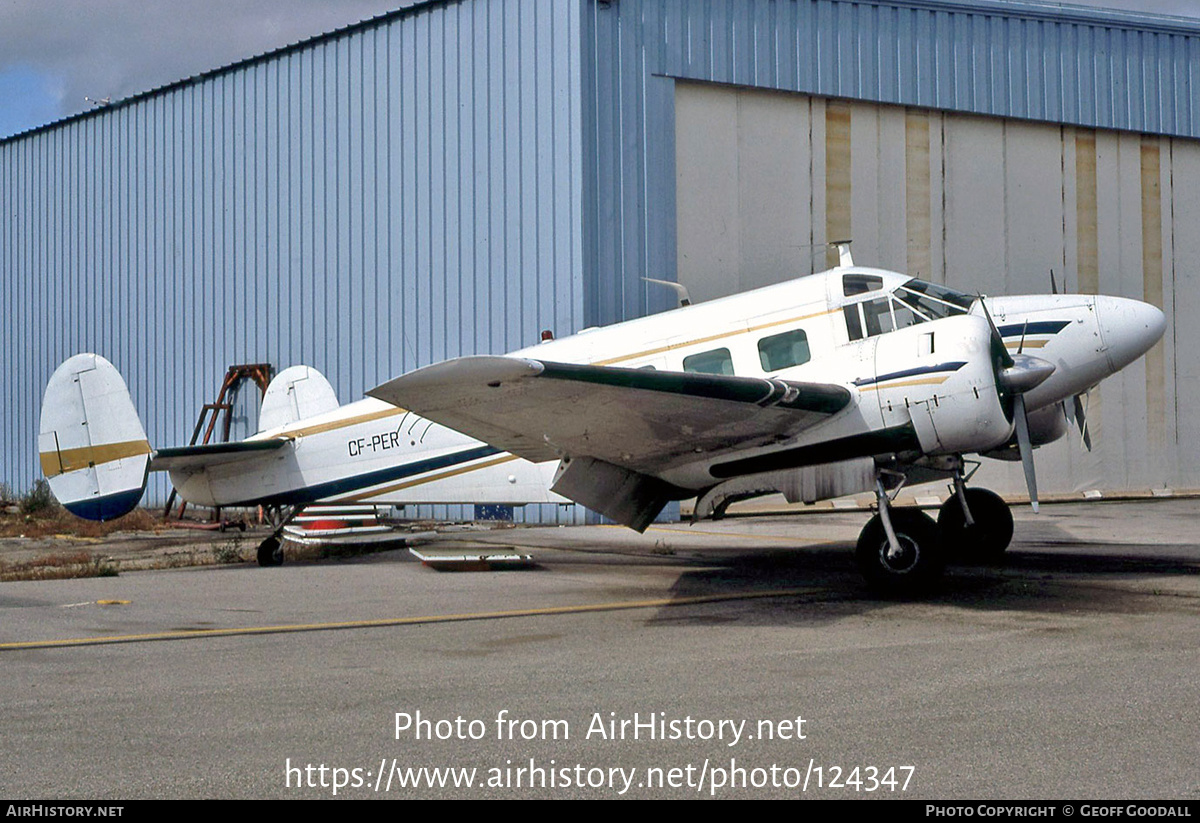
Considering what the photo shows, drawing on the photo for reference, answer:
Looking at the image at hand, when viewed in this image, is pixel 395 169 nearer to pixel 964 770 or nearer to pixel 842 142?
pixel 842 142

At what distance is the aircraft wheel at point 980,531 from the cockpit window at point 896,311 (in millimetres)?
2716

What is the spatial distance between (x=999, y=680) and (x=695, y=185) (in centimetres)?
1452

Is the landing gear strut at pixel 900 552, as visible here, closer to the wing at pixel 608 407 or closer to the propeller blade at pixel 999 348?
the wing at pixel 608 407

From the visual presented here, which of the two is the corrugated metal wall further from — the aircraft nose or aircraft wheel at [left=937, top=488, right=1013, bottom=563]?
the aircraft nose

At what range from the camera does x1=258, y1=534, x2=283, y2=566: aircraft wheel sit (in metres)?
13.1

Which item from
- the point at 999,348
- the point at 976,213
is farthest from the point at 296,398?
the point at 976,213

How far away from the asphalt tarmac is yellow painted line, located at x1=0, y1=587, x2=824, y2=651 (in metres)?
0.05

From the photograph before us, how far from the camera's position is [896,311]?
10.1 metres

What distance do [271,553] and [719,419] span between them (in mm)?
6404

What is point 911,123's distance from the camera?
21.4 m

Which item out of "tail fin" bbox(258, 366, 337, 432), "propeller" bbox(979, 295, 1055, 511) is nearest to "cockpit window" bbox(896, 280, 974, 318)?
"propeller" bbox(979, 295, 1055, 511)

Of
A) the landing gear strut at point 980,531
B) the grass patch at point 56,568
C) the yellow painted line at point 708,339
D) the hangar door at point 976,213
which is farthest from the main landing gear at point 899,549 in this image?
the hangar door at point 976,213

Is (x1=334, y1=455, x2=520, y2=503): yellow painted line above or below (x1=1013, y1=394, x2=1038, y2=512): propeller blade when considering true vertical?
below

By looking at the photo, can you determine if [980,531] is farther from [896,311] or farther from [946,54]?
[946,54]
